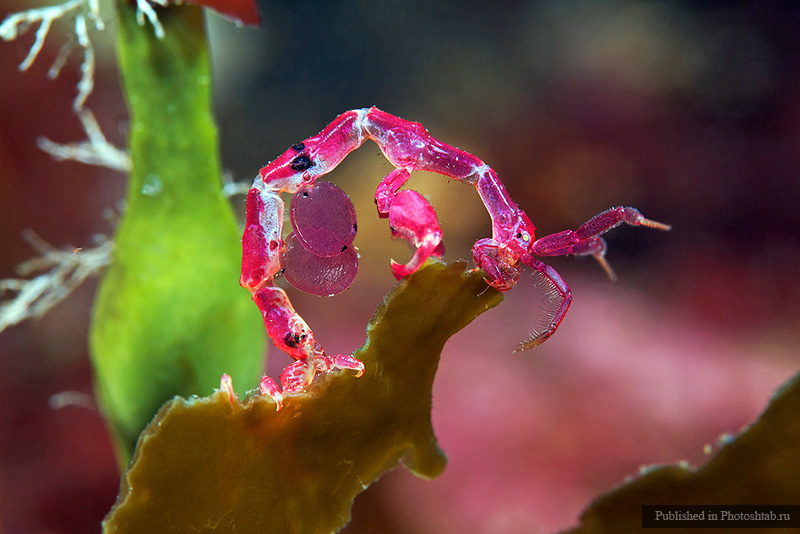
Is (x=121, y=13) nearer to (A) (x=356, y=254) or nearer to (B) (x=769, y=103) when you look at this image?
(A) (x=356, y=254)

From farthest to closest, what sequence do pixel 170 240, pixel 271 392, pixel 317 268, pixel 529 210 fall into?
1. pixel 529 210
2. pixel 170 240
3. pixel 317 268
4. pixel 271 392

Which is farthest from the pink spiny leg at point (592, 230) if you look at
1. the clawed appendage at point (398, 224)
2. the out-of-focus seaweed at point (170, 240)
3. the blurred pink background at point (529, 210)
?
the blurred pink background at point (529, 210)

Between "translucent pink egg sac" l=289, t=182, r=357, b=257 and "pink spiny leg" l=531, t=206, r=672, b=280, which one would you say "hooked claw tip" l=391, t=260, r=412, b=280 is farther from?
"pink spiny leg" l=531, t=206, r=672, b=280

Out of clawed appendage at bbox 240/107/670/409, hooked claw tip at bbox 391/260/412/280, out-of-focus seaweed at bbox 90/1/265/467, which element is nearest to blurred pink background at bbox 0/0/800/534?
out-of-focus seaweed at bbox 90/1/265/467

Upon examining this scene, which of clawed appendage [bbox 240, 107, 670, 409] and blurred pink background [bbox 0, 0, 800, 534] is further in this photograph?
blurred pink background [bbox 0, 0, 800, 534]

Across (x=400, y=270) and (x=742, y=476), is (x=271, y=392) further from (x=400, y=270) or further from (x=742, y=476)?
(x=742, y=476)

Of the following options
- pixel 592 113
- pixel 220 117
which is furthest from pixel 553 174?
pixel 220 117

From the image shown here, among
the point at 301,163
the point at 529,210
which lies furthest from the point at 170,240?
the point at 529,210
